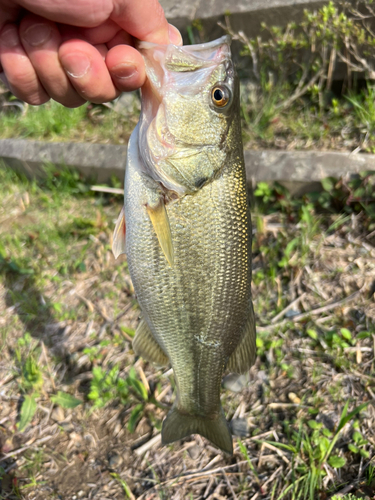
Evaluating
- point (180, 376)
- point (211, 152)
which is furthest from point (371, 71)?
point (180, 376)

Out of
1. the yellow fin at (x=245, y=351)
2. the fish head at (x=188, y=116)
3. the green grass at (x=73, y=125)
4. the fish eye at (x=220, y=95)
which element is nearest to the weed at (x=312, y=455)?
the yellow fin at (x=245, y=351)

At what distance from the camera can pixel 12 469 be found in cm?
218

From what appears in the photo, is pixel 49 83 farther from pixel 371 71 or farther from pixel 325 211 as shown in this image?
pixel 371 71

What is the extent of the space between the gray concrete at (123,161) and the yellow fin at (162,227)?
1907 millimetres

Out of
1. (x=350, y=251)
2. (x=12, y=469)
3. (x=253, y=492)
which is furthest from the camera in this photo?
(x=350, y=251)

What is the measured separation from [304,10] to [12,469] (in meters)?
4.17

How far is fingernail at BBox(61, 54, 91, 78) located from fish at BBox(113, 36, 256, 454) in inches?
9.3

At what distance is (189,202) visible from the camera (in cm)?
146

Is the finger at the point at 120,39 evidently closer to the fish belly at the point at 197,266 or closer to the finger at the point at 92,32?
the finger at the point at 92,32

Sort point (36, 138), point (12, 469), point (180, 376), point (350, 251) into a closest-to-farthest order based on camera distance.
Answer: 1. point (180, 376)
2. point (12, 469)
3. point (350, 251)
4. point (36, 138)

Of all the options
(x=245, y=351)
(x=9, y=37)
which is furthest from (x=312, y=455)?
(x=9, y=37)

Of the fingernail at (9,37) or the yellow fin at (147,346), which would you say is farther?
the yellow fin at (147,346)

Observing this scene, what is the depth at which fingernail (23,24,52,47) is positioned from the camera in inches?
55.7

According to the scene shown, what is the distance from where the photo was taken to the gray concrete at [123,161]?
2982 mm
